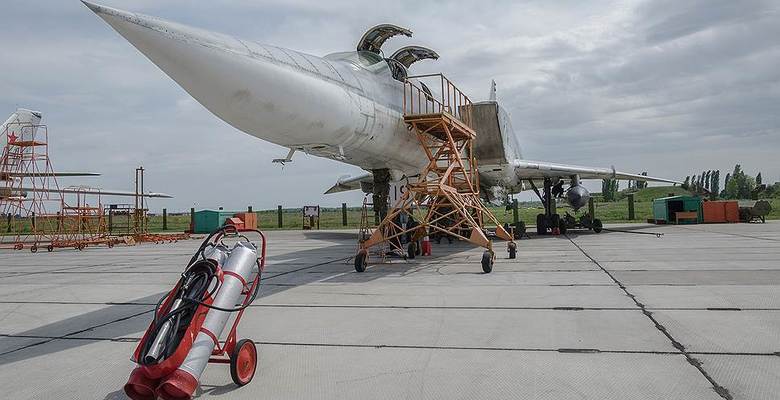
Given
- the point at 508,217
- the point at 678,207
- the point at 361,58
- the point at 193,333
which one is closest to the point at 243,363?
the point at 193,333

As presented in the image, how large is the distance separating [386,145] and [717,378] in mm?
5845

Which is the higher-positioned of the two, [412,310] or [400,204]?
[400,204]

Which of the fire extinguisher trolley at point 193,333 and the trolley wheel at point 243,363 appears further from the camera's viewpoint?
the trolley wheel at point 243,363

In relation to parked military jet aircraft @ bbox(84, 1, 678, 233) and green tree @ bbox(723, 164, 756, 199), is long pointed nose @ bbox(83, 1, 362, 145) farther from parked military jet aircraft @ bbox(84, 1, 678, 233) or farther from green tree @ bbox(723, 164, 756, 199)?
green tree @ bbox(723, 164, 756, 199)

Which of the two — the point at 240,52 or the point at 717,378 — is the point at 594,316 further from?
the point at 240,52

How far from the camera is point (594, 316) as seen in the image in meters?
4.46

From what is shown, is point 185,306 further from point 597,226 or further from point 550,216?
point 597,226

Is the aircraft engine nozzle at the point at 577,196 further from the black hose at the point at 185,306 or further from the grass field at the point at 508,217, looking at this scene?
the black hose at the point at 185,306

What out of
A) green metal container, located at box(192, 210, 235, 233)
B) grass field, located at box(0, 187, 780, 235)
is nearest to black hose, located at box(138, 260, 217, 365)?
grass field, located at box(0, 187, 780, 235)

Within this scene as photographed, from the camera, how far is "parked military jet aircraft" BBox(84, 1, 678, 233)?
4051 millimetres

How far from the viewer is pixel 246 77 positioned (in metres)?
4.57

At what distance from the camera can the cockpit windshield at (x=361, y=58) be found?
24.8ft

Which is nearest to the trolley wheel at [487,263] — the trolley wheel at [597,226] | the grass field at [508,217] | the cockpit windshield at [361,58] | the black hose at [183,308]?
the cockpit windshield at [361,58]

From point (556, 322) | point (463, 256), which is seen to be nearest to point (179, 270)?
point (463, 256)
